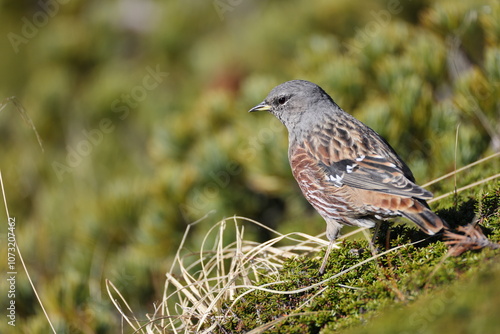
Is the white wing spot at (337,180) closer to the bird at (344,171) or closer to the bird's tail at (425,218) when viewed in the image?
the bird at (344,171)

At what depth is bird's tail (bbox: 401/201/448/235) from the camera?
244cm

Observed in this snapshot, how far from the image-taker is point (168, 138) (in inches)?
206

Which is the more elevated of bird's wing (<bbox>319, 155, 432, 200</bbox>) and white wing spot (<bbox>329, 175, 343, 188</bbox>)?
bird's wing (<bbox>319, 155, 432, 200</bbox>)

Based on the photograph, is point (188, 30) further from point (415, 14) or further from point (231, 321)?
point (231, 321)

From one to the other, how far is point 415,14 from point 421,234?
4.40 metres

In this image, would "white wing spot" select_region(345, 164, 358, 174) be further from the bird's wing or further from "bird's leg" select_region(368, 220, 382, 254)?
"bird's leg" select_region(368, 220, 382, 254)

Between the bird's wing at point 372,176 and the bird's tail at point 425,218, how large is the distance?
0.21ft

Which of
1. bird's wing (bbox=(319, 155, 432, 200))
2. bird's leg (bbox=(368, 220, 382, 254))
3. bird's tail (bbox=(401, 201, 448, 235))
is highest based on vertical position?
bird's wing (bbox=(319, 155, 432, 200))

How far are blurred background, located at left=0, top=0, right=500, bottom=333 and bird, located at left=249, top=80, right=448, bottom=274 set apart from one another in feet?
1.65

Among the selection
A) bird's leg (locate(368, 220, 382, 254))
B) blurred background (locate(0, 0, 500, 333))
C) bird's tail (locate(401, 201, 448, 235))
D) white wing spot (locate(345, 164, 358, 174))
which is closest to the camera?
bird's tail (locate(401, 201, 448, 235))

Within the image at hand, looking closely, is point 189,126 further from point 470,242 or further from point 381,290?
point 470,242

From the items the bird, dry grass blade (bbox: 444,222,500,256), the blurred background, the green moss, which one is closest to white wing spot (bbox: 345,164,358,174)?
the bird

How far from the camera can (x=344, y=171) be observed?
320cm

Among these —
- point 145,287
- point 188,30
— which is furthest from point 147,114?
point 145,287
